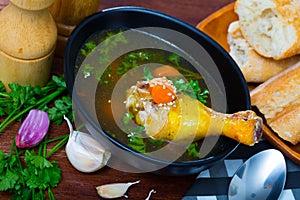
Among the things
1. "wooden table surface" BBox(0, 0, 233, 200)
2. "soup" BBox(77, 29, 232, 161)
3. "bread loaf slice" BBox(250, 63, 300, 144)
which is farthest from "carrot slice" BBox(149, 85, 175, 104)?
"bread loaf slice" BBox(250, 63, 300, 144)

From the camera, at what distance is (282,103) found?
141 centimetres

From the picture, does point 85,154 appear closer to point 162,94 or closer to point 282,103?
point 162,94

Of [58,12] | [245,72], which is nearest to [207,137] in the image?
[245,72]

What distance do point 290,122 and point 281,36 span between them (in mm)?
247

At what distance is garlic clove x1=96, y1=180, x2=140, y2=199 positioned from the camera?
1.20m

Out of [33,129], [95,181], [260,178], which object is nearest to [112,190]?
[95,181]

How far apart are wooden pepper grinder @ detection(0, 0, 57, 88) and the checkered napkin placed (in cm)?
47

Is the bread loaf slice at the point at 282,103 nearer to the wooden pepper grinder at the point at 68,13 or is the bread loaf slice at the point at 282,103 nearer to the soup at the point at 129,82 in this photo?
the soup at the point at 129,82

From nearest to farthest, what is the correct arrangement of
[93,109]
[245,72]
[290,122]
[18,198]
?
[18,198], [93,109], [290,122], [245,72]

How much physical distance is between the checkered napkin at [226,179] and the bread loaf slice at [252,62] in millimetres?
195

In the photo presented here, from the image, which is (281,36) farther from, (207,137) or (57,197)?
(57,197)

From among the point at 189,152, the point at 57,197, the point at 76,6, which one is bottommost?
the point at 57,197

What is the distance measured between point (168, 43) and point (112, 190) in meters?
0.47

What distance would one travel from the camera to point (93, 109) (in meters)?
1.25
